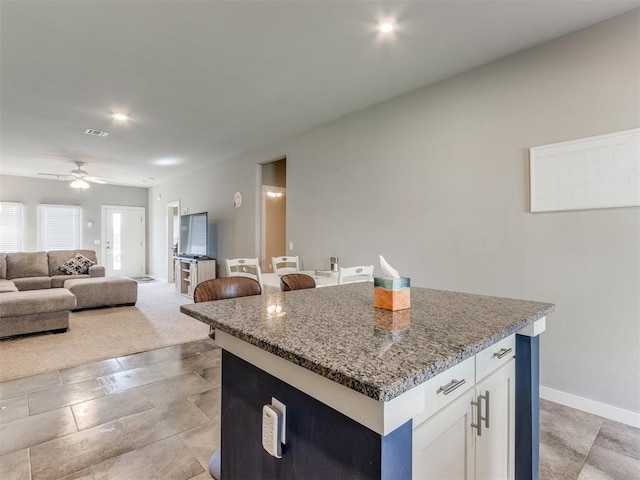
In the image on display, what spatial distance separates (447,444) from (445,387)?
20 centimetres

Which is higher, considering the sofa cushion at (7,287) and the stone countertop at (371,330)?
the stone countertop at (371,330)

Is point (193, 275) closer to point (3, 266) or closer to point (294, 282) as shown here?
point (3, 266)

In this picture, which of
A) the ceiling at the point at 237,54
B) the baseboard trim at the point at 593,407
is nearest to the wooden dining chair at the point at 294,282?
the ceiling at the point at 237,54

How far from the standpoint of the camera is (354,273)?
9.71ft

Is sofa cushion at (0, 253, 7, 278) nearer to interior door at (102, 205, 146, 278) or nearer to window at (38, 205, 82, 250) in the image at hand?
window at (38, 205, 82, 250)

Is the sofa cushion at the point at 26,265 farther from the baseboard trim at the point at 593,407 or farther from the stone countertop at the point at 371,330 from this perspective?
the baseboard trim at the point at 593,407

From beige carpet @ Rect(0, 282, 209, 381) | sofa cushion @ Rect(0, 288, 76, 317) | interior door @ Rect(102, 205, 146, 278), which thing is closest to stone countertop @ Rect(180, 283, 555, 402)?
beige carpet @ Rect(0, 282, 209, 381)

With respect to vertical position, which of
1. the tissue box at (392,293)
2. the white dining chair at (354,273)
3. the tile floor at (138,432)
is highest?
the tissue box at (392,293)

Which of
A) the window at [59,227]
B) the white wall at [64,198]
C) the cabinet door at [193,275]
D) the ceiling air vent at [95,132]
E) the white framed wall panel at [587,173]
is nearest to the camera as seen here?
the white framed wall panel at [587,173]

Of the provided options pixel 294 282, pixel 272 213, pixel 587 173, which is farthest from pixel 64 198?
pixel 587 173

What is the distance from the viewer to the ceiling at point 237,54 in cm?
209

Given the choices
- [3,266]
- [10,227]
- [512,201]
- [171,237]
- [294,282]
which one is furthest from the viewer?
[171,237]

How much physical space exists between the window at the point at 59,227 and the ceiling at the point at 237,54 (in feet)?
14.4

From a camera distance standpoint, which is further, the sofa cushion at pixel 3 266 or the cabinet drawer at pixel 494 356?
the sofa cushion at pixel 3 266
